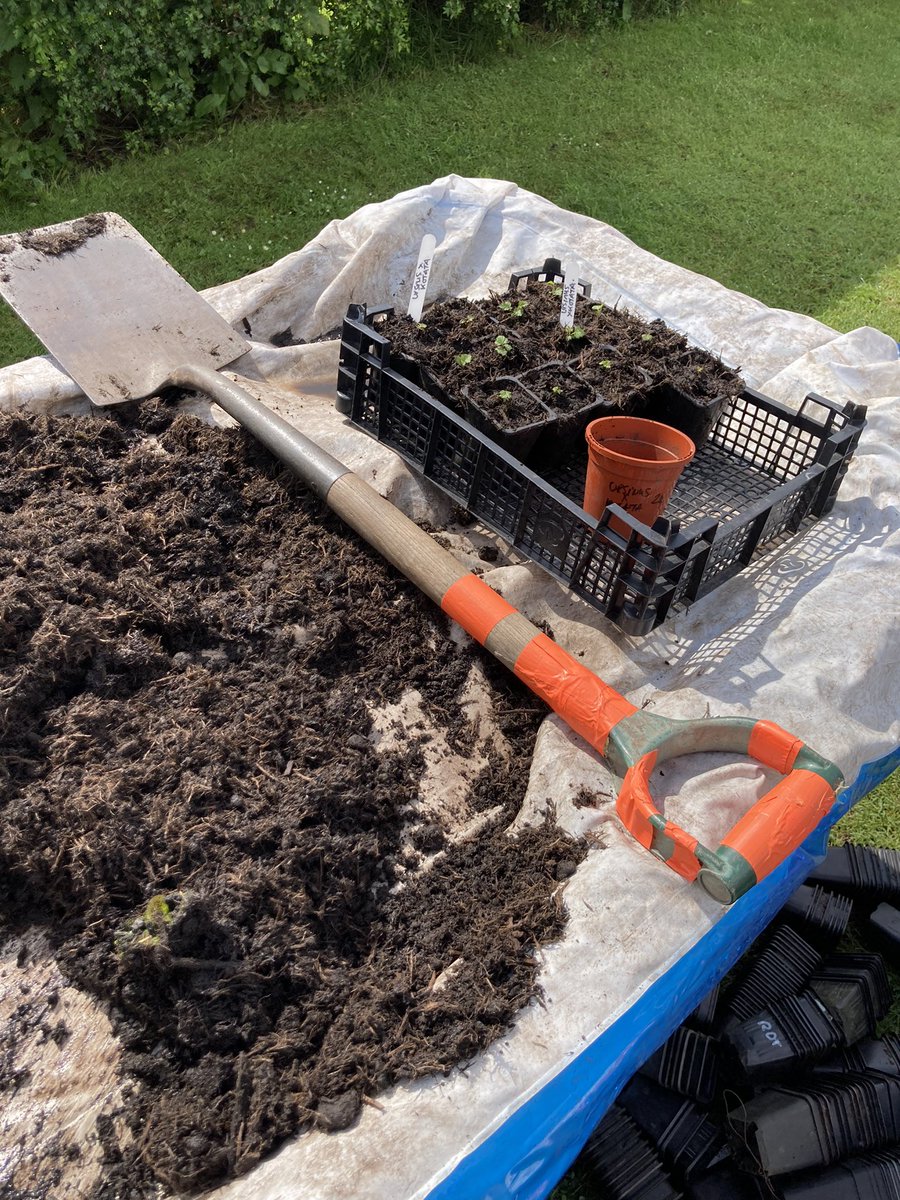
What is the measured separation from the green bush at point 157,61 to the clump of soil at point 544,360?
3156 mm

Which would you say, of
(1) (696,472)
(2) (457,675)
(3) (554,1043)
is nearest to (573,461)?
(1) (696,472)

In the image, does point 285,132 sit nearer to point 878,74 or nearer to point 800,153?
point 800,153

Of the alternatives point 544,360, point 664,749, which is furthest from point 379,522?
point 664,749

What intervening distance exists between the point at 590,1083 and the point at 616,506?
53.5 inches

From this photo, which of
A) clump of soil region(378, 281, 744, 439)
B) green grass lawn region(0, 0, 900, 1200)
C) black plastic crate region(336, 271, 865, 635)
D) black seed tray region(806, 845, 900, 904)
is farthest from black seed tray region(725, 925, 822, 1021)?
green grass lawn region(0, 0, 900, 1200)

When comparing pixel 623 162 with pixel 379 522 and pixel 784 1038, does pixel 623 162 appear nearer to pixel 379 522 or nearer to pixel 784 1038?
pixel 379 522

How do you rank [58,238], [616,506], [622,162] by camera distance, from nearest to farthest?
1. [616,506]
2. [58,238]
3. [622,162]

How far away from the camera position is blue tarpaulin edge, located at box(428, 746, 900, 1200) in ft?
5.16

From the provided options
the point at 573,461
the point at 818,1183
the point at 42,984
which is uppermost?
the point at 573,461

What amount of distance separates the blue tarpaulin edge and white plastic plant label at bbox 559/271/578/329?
1.90 metres

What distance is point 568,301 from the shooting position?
304cm

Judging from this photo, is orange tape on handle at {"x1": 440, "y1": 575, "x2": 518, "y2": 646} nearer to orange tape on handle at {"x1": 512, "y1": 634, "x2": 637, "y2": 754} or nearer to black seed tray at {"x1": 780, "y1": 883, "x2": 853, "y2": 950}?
orange tape on handle at {"x1": 512, "y1": 634, "x2": 637, "y2": 754}

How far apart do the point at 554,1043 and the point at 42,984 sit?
1059 millimetres

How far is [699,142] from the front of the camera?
6.60 meters
